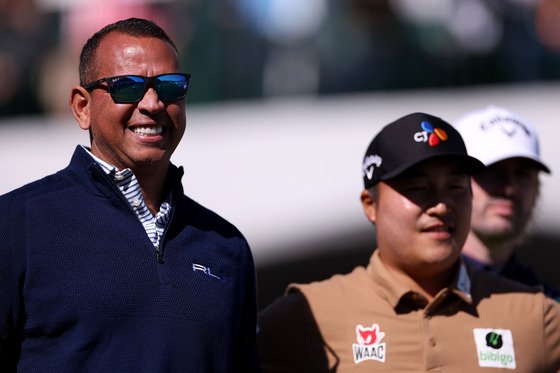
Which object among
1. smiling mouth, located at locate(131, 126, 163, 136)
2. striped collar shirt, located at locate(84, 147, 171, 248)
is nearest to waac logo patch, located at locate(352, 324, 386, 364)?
striped collar shirt, located at locate(84, 147, 171, 248)

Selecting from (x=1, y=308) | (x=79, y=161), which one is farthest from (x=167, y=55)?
(x=1, y=308)

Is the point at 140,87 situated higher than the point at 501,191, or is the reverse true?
the point at 140,87

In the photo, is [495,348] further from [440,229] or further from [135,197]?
[135,197]

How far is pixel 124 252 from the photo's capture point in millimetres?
2555

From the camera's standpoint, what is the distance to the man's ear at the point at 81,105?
2744 mm

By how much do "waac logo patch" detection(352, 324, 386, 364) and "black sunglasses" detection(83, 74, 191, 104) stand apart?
0.97 metres

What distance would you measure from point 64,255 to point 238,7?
21.9 ft

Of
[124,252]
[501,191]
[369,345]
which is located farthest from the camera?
[501,191]

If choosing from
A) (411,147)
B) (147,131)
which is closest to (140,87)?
(147,131)

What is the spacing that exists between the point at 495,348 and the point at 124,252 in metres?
1.25

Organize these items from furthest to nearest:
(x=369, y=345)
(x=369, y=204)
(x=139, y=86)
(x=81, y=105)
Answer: (x=369, y=204) < (x=369, y=345) < (x=81, y=105) < (x=139, y=86)

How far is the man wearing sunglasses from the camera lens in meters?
2.45

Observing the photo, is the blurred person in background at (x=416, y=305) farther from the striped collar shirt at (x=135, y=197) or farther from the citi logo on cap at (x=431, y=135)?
the striped collar shirt at (x=135, y=197)

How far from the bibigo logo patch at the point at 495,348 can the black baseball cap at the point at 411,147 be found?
0.53 metres
